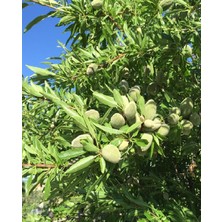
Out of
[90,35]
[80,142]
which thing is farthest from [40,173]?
[90,35]

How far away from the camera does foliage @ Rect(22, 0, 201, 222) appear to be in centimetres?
92

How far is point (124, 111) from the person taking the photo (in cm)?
94

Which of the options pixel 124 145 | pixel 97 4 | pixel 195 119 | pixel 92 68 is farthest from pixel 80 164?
pixel 97 4

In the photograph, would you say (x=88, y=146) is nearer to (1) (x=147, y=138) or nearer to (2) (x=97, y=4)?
(1) (x=147, y=138)

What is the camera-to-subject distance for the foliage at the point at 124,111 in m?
0.92

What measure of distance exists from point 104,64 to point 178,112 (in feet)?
1.55

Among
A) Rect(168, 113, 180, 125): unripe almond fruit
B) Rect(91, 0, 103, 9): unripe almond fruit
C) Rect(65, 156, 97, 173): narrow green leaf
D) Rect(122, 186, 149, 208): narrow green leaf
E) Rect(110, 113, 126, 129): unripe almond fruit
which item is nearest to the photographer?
Rect(65, 156, 97, 173): narrow green leaf

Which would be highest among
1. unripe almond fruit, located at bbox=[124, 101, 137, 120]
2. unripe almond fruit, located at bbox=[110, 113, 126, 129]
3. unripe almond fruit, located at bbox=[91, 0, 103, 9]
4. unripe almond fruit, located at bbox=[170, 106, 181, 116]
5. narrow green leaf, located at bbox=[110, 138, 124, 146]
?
unripe almond fruit, located at bbox=[91, 0, 103, 9]

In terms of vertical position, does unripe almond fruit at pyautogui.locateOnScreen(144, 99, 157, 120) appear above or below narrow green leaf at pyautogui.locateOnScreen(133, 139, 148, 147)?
above

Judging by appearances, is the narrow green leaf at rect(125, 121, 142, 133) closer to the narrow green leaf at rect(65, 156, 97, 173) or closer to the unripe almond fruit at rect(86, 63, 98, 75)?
the narrow green leaf at rect(65, 156, 97, 173)

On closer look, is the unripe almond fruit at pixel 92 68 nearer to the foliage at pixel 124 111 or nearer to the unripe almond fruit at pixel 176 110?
the foliage at pixel 124 111

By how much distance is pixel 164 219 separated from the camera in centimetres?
136

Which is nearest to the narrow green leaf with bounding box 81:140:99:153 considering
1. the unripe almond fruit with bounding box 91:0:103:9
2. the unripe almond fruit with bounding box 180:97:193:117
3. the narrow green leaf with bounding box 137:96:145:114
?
the narrow green leaf with bounding box 137:96:145:114

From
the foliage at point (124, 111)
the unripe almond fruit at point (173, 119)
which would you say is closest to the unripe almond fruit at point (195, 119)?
the foliage at point (124, 111)
